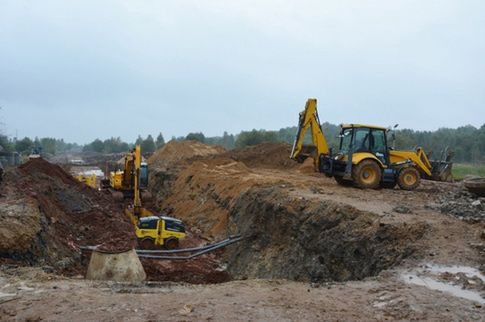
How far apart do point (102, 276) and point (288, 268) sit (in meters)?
4.98

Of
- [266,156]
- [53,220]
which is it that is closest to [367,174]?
[53,220]

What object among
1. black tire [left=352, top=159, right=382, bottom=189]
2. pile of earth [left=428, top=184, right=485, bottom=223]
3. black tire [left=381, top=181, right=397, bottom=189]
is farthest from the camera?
black tire [left=381, top=181, right=397, bottom=189]

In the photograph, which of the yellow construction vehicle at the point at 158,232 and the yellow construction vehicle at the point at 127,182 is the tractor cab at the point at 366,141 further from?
the yellow construction vehicle at the point at 127,182

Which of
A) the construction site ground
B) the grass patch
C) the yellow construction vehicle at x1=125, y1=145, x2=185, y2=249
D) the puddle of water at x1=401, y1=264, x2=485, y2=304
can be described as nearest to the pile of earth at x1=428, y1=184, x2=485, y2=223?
the construction site ground

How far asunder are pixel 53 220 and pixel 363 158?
10751 millimetres

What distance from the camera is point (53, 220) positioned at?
16250 millimetres

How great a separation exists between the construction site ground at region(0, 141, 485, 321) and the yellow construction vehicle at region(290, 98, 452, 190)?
2.42ft

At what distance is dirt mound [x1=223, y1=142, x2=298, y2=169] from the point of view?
3132cm

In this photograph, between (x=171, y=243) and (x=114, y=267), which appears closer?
(x=114, y=267)

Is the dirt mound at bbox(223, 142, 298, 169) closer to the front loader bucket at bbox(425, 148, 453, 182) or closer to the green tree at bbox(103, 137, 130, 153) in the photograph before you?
the front loader bucket at bbox(425, 148, 453, 182)

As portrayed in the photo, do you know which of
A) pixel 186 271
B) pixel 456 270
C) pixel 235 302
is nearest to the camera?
pixel 235 302

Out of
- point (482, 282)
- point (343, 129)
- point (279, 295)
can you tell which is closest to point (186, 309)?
point (279, 295)

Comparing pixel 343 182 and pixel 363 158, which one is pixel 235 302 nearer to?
pixel 363 158

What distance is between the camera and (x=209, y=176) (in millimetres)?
24625
